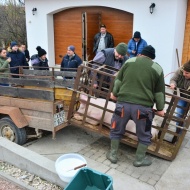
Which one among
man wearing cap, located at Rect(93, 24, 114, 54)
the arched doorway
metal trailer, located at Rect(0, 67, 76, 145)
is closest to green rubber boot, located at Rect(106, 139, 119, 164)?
metal trailer, located at Rect(0, 67, 76, 145)

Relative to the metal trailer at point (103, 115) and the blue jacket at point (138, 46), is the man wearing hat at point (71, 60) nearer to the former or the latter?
the metal trailer at point (103, 115)

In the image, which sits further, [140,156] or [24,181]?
[140,156]

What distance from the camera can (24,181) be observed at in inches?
134

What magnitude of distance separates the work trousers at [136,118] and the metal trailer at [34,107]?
96 cm

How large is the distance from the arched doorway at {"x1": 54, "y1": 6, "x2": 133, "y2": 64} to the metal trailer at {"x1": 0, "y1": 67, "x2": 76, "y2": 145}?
3.55 metres

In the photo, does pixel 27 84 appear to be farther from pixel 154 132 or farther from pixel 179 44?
pixel 179 44

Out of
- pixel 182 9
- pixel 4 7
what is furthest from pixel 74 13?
pixel 4 7

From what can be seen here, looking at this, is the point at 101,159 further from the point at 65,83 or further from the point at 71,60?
the point at 71,60

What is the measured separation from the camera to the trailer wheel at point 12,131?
4.28m

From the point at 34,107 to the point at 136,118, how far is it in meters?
1.64

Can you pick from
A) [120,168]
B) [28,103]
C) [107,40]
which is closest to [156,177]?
[120,168]

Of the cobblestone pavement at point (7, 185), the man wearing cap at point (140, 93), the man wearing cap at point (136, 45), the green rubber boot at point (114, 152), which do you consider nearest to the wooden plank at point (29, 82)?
the man wearing cap at point (140, 93)

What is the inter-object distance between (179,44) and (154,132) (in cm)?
427

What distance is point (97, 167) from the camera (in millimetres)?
3732
